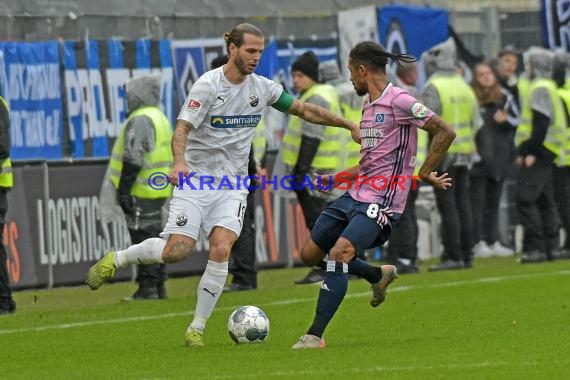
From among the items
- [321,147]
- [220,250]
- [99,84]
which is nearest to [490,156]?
[321,147]

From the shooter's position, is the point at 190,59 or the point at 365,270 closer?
the point at 365,270

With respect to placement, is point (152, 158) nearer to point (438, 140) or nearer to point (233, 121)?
point (233, 121)

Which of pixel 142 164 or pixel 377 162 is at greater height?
pixel 142 164

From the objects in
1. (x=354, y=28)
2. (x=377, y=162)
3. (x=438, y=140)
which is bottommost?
(x=377, y=162)

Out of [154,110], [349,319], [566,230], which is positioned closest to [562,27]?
[566,230]

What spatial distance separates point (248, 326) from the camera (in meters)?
11.6

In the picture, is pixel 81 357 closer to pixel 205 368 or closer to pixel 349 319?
pixel 205 368

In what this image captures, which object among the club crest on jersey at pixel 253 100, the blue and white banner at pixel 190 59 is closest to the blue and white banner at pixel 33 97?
the blue and white banner at pixel 190 59

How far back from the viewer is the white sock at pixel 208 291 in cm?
1158

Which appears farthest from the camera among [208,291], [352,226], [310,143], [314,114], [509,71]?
[509,71]

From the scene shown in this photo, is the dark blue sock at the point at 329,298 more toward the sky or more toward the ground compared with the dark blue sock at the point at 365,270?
more toward the ground

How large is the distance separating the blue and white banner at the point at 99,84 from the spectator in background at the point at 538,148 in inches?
175

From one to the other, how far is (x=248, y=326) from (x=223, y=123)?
1446 millimetres

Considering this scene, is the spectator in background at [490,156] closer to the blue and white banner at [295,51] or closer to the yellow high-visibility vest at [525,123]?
the yellow high-visibility vest at [525,123]
